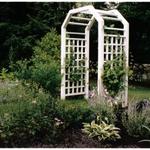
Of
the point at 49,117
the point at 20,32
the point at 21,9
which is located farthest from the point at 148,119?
the point at 21,9

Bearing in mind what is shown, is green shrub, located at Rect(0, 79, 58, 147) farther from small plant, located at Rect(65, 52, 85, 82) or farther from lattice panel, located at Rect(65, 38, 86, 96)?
lattice panel, located at Rect(65, 38, 86, 96)

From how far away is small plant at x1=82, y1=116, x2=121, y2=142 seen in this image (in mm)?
6129

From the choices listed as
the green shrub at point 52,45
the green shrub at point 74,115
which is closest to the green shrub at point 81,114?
the green shrub at point 74,115

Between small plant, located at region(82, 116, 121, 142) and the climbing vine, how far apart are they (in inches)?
102

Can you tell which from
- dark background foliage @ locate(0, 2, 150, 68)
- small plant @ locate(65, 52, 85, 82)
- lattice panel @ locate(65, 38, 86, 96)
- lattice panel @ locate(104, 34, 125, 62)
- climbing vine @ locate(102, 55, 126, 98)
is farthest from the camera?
dark background foliage @ locate(0, 2, 150, 68)

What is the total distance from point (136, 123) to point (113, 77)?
270 centimetres

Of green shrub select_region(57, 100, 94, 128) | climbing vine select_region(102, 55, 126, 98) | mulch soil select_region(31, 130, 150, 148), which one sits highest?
climbing vine select_region(102, 55, 126, 98)

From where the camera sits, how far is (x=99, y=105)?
22.3 feet

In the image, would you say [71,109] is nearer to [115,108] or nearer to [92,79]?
[115,108]

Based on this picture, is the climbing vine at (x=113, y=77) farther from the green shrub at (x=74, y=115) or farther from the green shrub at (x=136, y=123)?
the green shrub at (x=136, y=123)

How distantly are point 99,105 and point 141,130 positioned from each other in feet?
2.55

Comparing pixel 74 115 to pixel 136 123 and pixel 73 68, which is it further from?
pixel 73 68

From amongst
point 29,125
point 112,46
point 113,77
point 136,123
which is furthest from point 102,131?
point 112,46

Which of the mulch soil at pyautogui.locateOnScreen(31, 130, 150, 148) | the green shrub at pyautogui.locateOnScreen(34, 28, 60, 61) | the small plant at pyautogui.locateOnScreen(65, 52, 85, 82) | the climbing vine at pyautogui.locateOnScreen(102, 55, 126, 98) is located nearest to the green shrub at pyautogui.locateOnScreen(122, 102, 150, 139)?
the mulch soil at pyautogui.locateOnScreen(31, 130, 150, 148)
